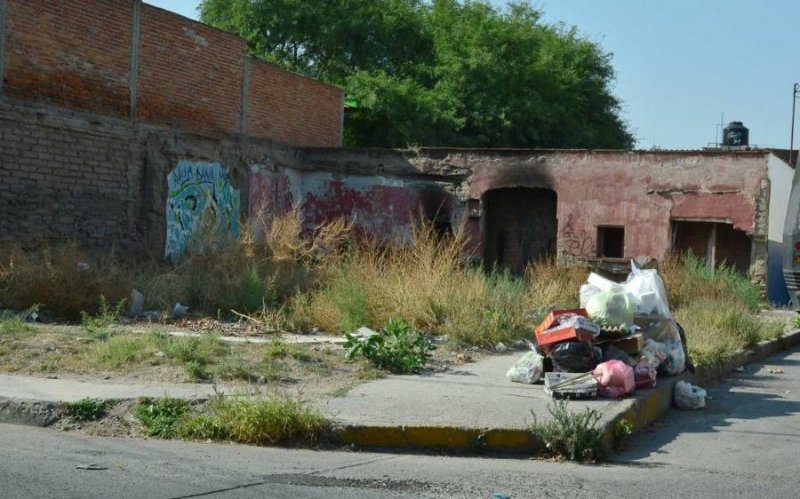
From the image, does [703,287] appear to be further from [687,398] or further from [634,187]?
[687,398]

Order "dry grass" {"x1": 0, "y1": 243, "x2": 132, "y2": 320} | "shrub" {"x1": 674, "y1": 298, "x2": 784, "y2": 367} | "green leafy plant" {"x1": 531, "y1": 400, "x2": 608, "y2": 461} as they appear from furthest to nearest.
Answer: "dry grass" {"x1": 0, "y1": 243, "x2": 132, "y2": 320} → "shrub" {"x1": 674, "y1": 298, "x2": 784, "y2": 367} → "green leafy plant" {"x1": 531, "y1": 400, "x2": 608, "y2": 461}

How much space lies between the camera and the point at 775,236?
23.8m

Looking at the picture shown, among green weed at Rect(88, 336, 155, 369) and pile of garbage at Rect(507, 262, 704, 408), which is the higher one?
pile of garbage at Rect(507, 262, 704, 408)

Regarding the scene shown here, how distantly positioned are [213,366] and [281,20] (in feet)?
96.9

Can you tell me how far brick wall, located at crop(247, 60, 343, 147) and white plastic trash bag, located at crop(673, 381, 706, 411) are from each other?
1693 centimetres

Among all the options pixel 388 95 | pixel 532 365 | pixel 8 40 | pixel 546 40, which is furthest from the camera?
pixel 546 40

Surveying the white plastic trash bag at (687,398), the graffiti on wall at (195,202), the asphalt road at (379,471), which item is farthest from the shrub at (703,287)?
the asphalt road at (379,471)

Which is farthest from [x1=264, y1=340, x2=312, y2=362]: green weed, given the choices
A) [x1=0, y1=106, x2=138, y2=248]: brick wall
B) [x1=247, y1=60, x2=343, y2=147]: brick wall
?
[x1=247, y1=60, x2=343, y2=147]: brick wall

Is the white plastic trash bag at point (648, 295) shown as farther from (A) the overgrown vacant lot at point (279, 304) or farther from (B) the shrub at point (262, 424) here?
(B) the shrub at point (262, 424)

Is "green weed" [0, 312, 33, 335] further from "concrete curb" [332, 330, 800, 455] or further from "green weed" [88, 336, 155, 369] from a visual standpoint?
"concrete curb" [332, 330, 800, 455]

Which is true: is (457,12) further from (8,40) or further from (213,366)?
(213,366)

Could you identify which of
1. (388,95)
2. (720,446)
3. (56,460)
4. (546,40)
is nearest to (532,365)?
(720,446)

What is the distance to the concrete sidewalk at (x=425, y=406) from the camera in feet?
23.9

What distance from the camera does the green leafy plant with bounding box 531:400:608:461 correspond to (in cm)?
693
